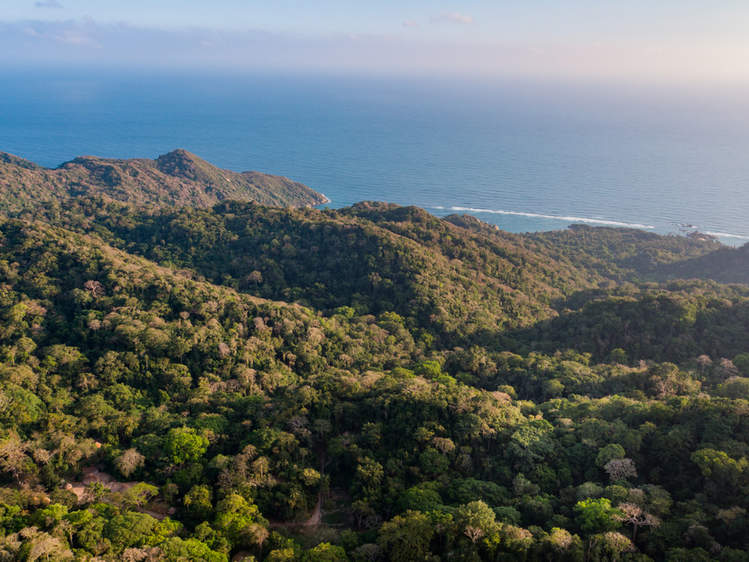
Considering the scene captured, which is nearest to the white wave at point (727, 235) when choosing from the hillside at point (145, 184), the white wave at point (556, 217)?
the white wave at point (556, 217)

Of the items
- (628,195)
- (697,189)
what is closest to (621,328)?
(628,195)

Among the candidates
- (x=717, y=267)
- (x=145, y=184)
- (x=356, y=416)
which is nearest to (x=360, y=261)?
(x=356, y=416)

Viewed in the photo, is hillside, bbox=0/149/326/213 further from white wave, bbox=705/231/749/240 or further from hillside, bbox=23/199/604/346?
white wave, bbox=705/231/749/240

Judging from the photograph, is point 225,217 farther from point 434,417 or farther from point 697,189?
point 697,189

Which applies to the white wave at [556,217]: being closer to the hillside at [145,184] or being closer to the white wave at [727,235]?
the white wave at [727,235]

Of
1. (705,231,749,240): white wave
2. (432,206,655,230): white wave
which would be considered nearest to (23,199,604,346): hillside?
(432,206,655,230): white wave

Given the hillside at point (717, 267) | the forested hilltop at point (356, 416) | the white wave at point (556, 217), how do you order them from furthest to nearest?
the white wave at point (556, 217)
the hillside at point (717, 267)
the forested hilltop at point (356, 416)
